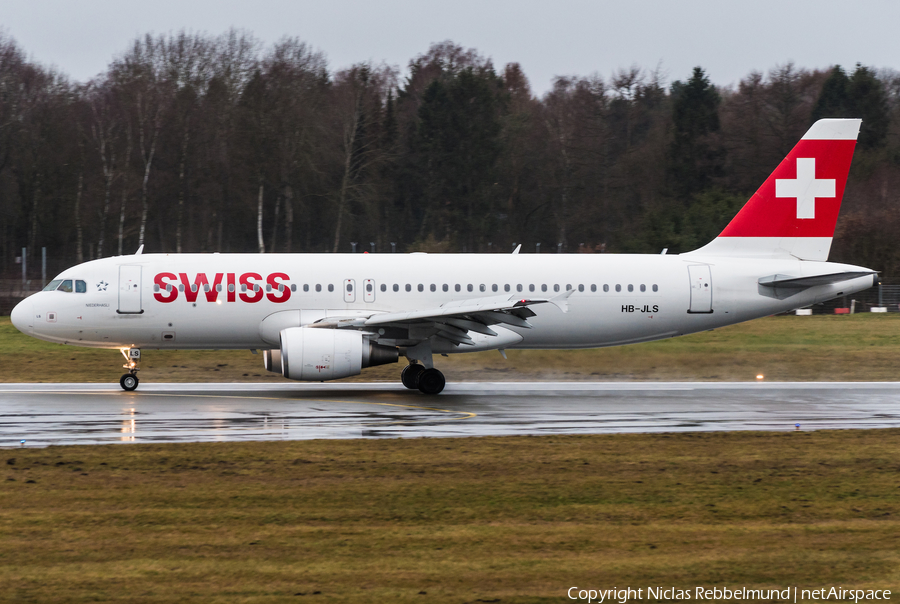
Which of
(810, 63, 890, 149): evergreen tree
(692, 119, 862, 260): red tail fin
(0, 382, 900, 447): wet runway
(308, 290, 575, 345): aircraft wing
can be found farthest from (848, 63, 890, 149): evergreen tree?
(308, 290, 575, 345): aircraft wing

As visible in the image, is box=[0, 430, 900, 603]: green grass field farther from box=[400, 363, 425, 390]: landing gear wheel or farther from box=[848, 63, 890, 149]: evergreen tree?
box=[848, 63, 890, 149]: evergreen tree

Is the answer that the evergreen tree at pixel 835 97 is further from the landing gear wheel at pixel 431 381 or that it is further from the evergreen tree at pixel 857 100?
the landing gear wheel at pixel 431 381

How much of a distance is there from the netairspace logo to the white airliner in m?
13.2

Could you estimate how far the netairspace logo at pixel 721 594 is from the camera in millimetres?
7750

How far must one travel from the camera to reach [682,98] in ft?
241

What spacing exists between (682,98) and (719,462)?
209 feet

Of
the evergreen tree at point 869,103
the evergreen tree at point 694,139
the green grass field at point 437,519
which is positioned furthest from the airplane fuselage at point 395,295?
the evergreen tree at point 869,103

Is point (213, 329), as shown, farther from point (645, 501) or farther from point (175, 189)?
point (175, 189)

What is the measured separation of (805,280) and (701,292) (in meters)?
2.56

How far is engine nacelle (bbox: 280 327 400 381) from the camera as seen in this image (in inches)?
813

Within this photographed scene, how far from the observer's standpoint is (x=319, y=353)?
20672mm

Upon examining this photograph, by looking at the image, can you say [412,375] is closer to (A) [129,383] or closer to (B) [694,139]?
(A) [129,383]

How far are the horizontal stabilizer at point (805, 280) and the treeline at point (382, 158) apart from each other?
102 feet

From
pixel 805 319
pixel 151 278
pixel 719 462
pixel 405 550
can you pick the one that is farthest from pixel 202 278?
pixel 805 319
